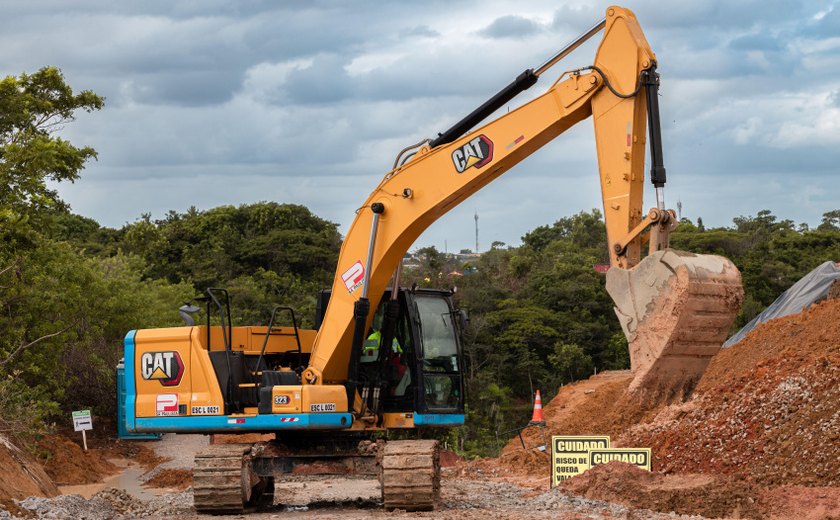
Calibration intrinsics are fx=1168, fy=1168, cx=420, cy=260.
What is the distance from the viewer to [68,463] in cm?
2317

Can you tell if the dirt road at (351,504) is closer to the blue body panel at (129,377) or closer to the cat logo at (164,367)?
the blue body panel at (129,377)

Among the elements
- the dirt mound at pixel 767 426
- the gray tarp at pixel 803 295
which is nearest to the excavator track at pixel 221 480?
the dirt mound at pixel 767 426

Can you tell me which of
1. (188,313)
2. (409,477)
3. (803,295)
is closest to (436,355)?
(409,477)

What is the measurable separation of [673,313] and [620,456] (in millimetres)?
4997

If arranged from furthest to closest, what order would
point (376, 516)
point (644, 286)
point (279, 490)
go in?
point (279, 490)
point (376, 516)
point (644, 286)

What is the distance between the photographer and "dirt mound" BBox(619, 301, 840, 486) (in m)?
14.5

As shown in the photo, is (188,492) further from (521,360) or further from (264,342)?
(521,360)

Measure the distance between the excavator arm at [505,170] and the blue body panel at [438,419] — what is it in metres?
0.96

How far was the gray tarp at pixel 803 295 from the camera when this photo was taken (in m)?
27.5

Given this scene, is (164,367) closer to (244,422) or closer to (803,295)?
(244,422)

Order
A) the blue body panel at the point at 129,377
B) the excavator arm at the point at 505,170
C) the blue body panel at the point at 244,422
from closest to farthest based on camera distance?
the excavator arm at the point at 505,170 → the blue body panel at the point at 244,422 → the blue body panel at the point at 129,377

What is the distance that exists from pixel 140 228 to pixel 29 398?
2947 centimetres

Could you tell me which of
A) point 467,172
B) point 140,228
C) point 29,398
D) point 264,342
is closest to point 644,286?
point 467,172

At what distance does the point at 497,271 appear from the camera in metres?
49.4
